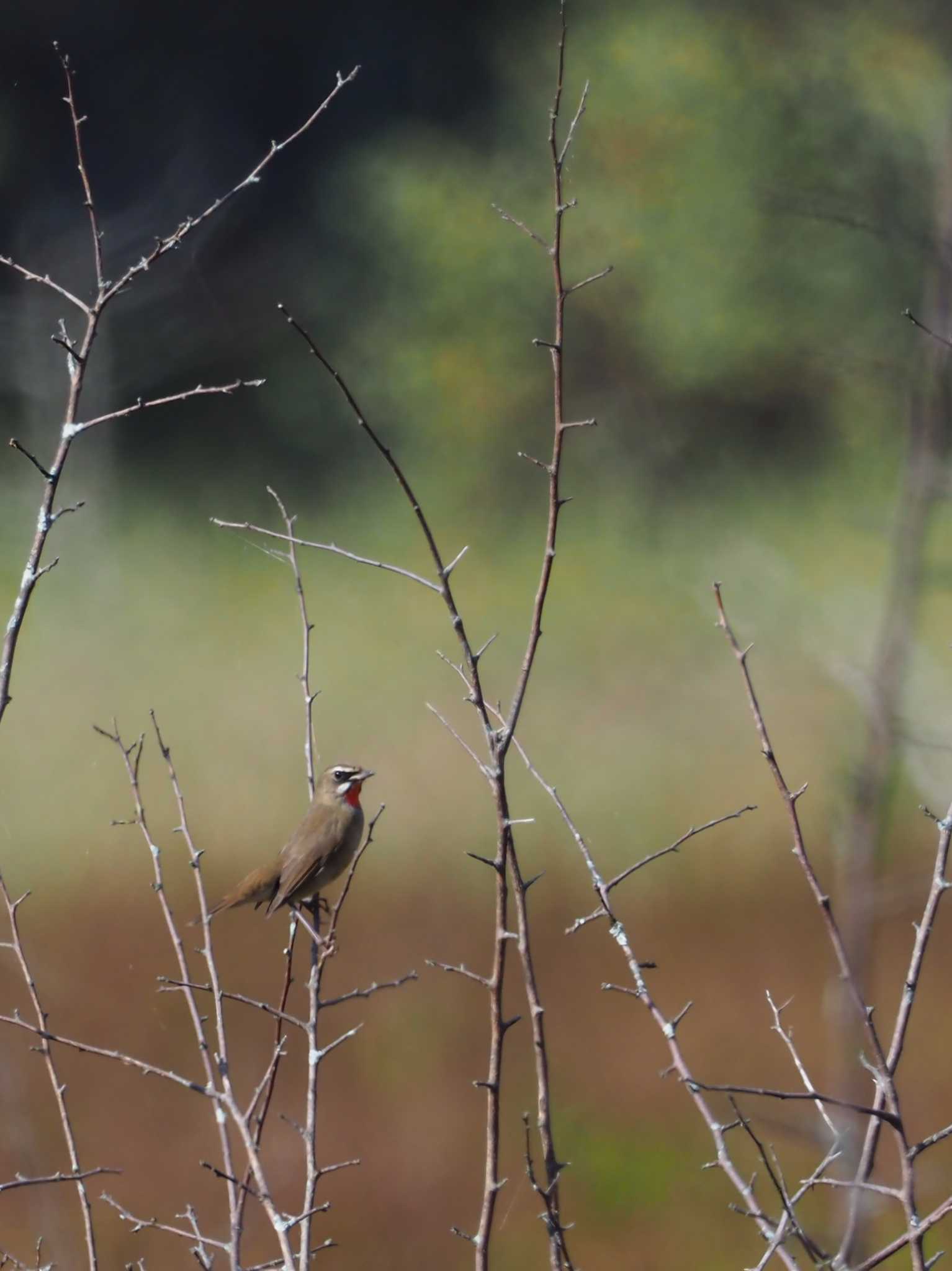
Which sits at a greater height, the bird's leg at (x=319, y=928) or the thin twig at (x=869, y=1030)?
the thin twig at (x=869, y=1030)

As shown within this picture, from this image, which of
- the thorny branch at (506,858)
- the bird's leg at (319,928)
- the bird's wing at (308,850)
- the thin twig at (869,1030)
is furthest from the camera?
the bird's wing at (308,850)

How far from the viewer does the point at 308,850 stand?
185 cm

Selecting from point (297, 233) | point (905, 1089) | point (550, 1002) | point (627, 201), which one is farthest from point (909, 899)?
point (297, 233)

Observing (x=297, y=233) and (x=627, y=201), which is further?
(x=297, y=233)

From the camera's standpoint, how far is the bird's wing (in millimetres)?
1843

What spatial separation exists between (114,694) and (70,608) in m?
0.82

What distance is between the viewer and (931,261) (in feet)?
5.72

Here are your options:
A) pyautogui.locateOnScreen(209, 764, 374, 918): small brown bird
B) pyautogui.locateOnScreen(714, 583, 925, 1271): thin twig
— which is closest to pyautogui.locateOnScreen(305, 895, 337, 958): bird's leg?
pyautogui.locateOnScreen(209, 764, 374, 918): small brown bird

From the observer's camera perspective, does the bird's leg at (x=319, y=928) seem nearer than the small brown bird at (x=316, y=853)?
Yes

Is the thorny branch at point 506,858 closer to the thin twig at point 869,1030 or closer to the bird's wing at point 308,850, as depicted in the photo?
the thin twig at point 869,1030

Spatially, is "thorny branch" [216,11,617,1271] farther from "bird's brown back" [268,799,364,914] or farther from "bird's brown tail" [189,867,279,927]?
"bird's brown tail" [189,867,279,927]

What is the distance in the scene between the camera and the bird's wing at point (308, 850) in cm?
184

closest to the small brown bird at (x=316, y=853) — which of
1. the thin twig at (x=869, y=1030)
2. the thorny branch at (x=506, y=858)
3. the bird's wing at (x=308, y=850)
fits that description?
the bird's wing at (x=308, y=850)

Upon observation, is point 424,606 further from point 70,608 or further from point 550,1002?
point 550,1002
